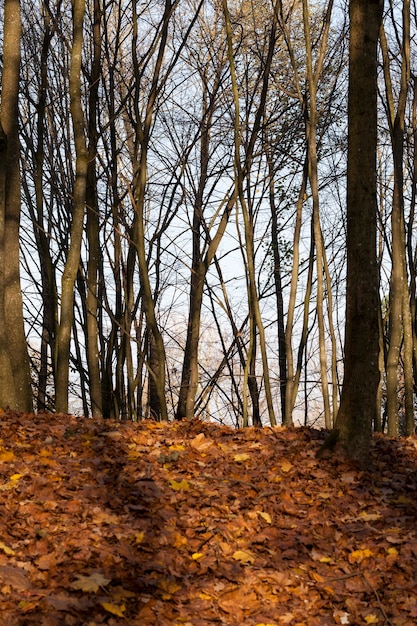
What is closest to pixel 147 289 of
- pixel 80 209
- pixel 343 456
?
pixel 80 209

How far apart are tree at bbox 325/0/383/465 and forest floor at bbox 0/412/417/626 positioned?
43cm

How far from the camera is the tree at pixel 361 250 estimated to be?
5.76m

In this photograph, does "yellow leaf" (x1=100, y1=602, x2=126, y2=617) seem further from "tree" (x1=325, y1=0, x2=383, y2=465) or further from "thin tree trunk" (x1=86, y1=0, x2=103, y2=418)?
"thin tree trunk" (x1=86, y1=0, x2=103, y2=418)

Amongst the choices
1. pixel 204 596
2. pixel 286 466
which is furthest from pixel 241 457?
pixel 204 596

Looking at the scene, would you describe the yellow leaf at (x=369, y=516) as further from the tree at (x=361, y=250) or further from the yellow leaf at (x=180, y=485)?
the yellow leaf at (x=180, y=485)

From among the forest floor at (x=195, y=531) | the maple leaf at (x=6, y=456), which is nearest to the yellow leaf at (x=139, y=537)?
the forest floor at (x=195, y=531)

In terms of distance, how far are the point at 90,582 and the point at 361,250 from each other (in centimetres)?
337

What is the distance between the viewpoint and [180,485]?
5.29 metres

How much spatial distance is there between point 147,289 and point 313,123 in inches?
112

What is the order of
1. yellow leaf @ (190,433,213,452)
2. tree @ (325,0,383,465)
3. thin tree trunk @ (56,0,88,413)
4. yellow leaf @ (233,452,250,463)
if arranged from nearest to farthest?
tree @ (325,0,383,465) → yellow leaf @ (233,452,250,463) → yellow leaf @ (190,433,213,452) → thin tree trunk @ (56,0,88,413)

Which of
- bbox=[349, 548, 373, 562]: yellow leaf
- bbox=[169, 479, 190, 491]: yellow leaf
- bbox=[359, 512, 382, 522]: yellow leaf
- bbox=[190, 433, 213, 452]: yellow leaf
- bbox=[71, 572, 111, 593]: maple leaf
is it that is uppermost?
bbox=[190, 433, 213, 452]: yellow leaf

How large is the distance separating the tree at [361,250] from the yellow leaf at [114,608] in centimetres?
282

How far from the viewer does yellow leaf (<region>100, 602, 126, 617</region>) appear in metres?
3.63

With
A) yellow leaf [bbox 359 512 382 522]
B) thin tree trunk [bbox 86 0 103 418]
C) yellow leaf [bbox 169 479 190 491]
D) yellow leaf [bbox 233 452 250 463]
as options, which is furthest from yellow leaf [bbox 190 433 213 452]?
thin tree trunk [bbox 86 0 103 418]
